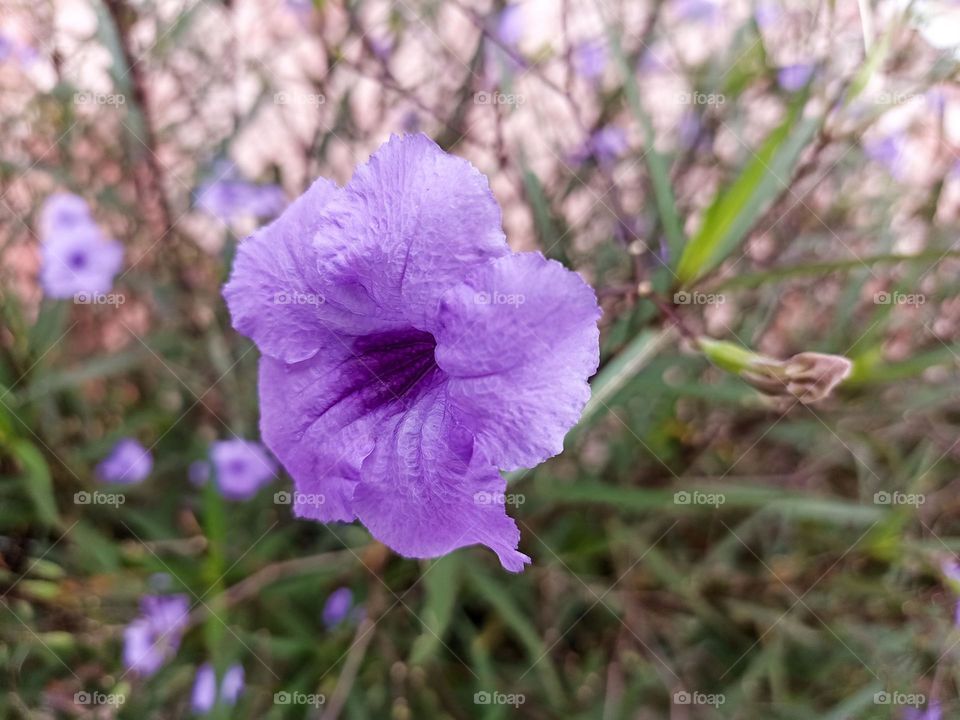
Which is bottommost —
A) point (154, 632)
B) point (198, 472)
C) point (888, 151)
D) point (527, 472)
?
point (154, 632)

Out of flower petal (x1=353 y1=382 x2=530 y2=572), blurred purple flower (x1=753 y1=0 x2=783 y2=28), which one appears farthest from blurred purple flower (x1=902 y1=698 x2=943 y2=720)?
blurred purple flower (x1=753 y1=0 x2=783 y2=28)

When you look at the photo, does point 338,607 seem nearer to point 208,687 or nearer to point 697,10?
point 208,687

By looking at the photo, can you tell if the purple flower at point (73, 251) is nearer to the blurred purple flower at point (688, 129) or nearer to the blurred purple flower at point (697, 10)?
the blurred purple flower at point (688, 129)

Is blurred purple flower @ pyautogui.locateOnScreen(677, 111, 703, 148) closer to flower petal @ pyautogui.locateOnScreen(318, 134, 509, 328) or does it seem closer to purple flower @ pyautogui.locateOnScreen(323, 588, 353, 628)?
flower petal @ pyautogui.locateOnScreen(318, 134, 509, 328)

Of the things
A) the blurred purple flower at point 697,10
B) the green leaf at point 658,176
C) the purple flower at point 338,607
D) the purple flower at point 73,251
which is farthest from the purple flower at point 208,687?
the blurred purple flower at point 697,10

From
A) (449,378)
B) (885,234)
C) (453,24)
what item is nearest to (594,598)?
(885,234)

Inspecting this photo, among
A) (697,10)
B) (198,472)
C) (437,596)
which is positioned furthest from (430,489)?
(697,10)
